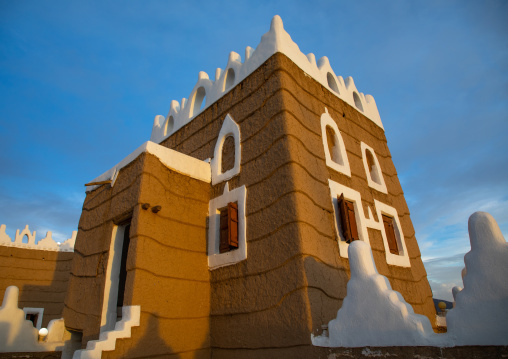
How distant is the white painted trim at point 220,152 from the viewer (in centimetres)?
747

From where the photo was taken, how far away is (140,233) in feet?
19.9

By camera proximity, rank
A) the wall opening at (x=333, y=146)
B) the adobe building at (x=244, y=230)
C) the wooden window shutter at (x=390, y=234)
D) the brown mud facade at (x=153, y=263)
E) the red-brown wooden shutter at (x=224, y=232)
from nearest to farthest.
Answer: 1. the adobe building at (x=244, y=230)
2. the brown mud facade at (x=153, y=263)
3. the red-brown wooden shutter at (x=224, y=232)
4. the wall opening at (x=333, y=146)
5. the wooden window shutter at (x=390, y=234)

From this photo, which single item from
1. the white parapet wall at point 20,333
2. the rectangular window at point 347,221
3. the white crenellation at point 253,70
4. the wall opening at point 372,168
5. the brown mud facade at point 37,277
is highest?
the white crenellation at point 253,70

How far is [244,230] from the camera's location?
21.5ft

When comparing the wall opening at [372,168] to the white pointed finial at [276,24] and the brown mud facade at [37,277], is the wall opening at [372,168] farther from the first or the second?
the brown mud facade at [37,277]

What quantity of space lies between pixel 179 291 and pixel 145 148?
302cm

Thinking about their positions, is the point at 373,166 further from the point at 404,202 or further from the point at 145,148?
the point at 145,148

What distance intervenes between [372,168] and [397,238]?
6.98 ft

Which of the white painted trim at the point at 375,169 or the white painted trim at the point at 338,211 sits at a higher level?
the white painted trim at the point at 375,169

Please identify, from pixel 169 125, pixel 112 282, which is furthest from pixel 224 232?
pixel 169 125

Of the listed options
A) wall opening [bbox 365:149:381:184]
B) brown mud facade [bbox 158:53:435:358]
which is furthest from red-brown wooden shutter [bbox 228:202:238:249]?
wall opening [bbox 365:149:381:184]

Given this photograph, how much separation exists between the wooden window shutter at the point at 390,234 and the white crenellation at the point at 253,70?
355 centimetres

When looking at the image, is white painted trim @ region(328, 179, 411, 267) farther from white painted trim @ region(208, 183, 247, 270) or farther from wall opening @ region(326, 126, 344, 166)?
white painted trim @ region(208, 183, 247, 270)

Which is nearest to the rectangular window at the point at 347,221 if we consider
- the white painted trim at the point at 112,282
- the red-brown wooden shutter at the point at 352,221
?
the red-brown wooden shutter at the point at 352,221
